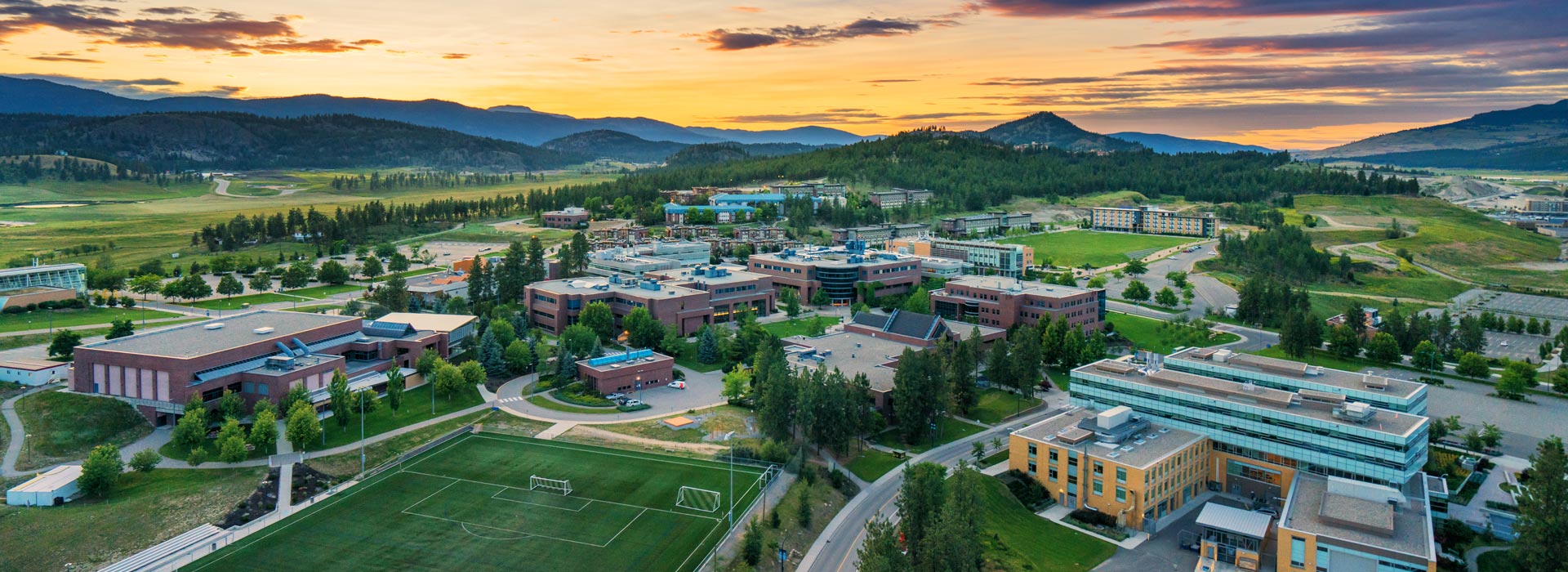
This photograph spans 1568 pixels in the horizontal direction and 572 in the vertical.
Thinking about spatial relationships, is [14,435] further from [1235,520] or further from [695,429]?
[1235,520]

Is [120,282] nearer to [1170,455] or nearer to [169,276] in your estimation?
[169,276]

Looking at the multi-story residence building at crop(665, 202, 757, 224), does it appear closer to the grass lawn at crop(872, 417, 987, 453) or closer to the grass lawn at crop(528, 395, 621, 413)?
the grass lawn at crop(528, 395, 621, 413)

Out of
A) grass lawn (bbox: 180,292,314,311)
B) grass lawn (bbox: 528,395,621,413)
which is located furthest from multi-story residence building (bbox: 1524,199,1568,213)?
grass lawn (bbox: 180,292,314,311)

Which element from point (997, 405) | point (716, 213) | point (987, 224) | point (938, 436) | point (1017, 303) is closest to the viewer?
point (938, 436)

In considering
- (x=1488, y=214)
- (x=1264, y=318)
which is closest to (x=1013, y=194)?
(x=1488, y=214)

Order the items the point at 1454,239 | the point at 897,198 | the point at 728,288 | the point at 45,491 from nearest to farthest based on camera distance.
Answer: the point at 45,491, the point at 728,288, the point at 1454,239, the point at 897,198

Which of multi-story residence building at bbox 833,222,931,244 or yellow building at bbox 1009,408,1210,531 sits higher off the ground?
multi-story residence building at bbox 833,222,931,244

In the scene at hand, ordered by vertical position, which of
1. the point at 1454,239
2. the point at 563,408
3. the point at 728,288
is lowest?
the point at 563,408

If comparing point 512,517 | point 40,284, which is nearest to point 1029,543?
point 512,517
